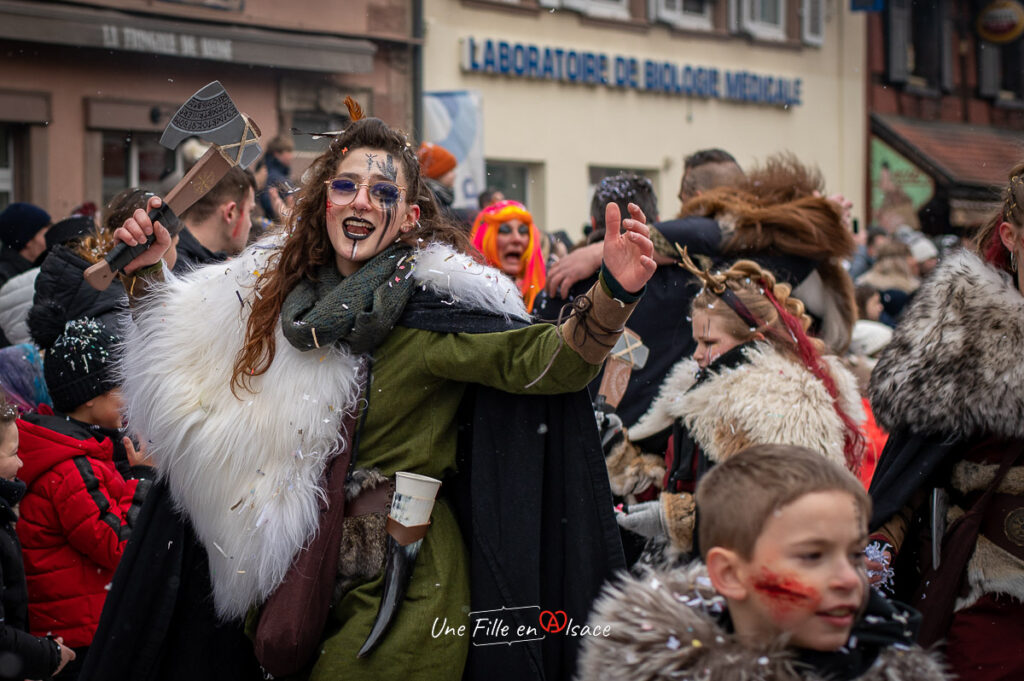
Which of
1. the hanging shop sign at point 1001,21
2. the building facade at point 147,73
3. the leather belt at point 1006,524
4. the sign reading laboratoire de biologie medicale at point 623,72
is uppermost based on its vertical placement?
the hanging shop sign at point 1001,21

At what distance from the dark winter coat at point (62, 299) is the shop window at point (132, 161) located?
808cm

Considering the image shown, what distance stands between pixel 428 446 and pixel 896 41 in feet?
67.3

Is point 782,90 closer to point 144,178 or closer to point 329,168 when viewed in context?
point 144,178

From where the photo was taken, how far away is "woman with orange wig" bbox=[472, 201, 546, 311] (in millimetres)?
6129

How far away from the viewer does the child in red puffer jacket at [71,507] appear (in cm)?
→ 413

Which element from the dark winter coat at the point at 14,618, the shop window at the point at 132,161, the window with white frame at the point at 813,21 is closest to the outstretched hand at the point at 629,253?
the dark winter coat at the point at 14,618

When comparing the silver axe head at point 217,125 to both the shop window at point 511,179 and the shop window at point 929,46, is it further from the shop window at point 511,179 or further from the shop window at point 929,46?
the shop window at point 929,46

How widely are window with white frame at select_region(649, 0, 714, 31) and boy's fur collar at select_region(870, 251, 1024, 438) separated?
15.2m

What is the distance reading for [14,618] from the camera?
3777mm

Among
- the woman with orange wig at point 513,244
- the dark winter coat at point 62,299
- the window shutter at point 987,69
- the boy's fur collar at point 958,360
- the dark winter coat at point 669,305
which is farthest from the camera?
the window shutter at point 987,69

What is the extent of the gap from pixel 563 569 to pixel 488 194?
6147 millimetres

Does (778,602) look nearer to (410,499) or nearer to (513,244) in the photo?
(410,499)

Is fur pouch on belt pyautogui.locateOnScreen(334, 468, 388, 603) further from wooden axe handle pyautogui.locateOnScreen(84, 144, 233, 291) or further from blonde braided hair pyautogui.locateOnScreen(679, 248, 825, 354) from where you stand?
Answer: blonde braided hair pyautogui.locateOnScreen(679, 248, 825, 354)

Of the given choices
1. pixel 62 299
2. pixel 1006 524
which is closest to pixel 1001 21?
pixel 62 299
